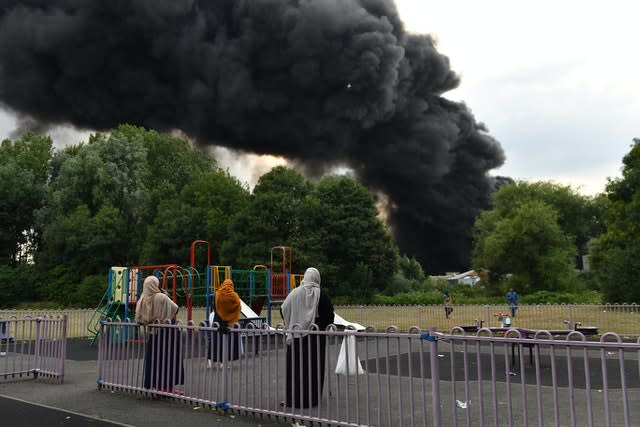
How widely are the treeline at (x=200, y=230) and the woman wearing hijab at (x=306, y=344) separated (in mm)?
34768

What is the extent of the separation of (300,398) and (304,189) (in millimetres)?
42393

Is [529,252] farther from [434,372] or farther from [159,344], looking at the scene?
[434,372]

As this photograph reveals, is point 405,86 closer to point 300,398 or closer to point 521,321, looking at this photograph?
point 521,321

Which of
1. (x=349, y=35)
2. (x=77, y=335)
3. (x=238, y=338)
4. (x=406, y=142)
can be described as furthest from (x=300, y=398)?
(x=406, y=142)

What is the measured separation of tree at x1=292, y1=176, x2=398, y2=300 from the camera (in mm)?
43719

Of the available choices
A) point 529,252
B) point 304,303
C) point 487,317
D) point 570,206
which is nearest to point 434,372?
point 304,303

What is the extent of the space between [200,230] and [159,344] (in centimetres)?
3912

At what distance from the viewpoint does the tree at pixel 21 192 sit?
51375 millimetres

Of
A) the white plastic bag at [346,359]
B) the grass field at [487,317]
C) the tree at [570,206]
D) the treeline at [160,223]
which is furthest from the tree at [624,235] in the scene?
the white plastic bag at [346,359]

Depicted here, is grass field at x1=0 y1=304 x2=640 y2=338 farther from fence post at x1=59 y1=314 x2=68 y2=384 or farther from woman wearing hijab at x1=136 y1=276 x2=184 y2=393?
woman wearing hijab at x1=136 y1=276 x2=184 y2=393

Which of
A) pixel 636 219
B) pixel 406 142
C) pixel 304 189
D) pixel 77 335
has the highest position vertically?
pixel 406 142

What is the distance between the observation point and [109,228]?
4659 cm

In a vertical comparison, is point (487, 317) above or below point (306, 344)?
below

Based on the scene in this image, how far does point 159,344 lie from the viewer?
7641mm
